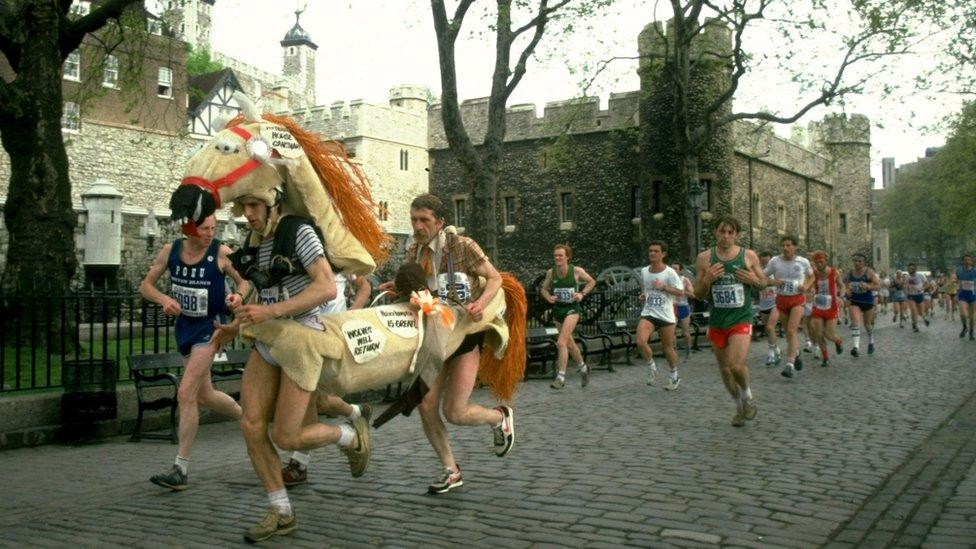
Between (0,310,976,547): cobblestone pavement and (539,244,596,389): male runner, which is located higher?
(539,244,596,389): male runner

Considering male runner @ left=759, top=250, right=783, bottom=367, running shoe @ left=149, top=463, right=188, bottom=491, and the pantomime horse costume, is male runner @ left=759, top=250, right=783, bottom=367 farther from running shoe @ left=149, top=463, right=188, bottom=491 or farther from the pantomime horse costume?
running shoe @ left=149, top=463, right=188, bottom=491

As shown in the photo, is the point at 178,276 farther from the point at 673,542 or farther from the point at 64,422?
the point at 673,542

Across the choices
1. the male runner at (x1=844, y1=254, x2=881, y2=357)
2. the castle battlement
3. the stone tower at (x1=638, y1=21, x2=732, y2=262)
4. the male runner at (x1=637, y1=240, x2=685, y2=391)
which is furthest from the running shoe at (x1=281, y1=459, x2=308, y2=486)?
the castle battlement

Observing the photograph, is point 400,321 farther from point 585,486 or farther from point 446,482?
point 585,486

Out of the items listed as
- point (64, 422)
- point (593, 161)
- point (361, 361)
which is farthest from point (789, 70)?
point (361, 361)

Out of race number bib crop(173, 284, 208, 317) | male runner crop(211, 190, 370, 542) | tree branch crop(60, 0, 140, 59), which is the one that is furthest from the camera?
tree branch crop(60, 0, 140, 59)

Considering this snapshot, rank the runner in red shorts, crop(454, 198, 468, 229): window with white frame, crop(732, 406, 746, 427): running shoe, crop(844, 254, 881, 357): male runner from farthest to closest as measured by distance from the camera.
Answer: crop(454, 198, 468, 229): window with white frame, crop(844, 254, 881, 357): male runner, the runner in red shorts, crop(732, 406, 746, 427): running shoe

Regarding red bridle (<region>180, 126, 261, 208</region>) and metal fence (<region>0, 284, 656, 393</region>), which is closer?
red bridle (<region>180, 126, 261, 208</region>)

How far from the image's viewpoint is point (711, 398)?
12.3 metres

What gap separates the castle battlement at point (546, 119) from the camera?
1971 inches

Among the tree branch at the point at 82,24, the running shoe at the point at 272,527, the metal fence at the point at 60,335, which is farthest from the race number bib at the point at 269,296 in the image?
the tree branch at the point at 82,24

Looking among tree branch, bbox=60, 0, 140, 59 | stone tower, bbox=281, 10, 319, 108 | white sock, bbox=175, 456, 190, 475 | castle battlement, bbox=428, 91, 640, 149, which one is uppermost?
stone tower, bbox=281, 10, 319, 108

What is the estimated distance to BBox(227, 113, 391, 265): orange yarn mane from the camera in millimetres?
5941

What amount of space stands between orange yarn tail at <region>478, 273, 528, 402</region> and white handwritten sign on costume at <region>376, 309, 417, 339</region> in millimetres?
1081
